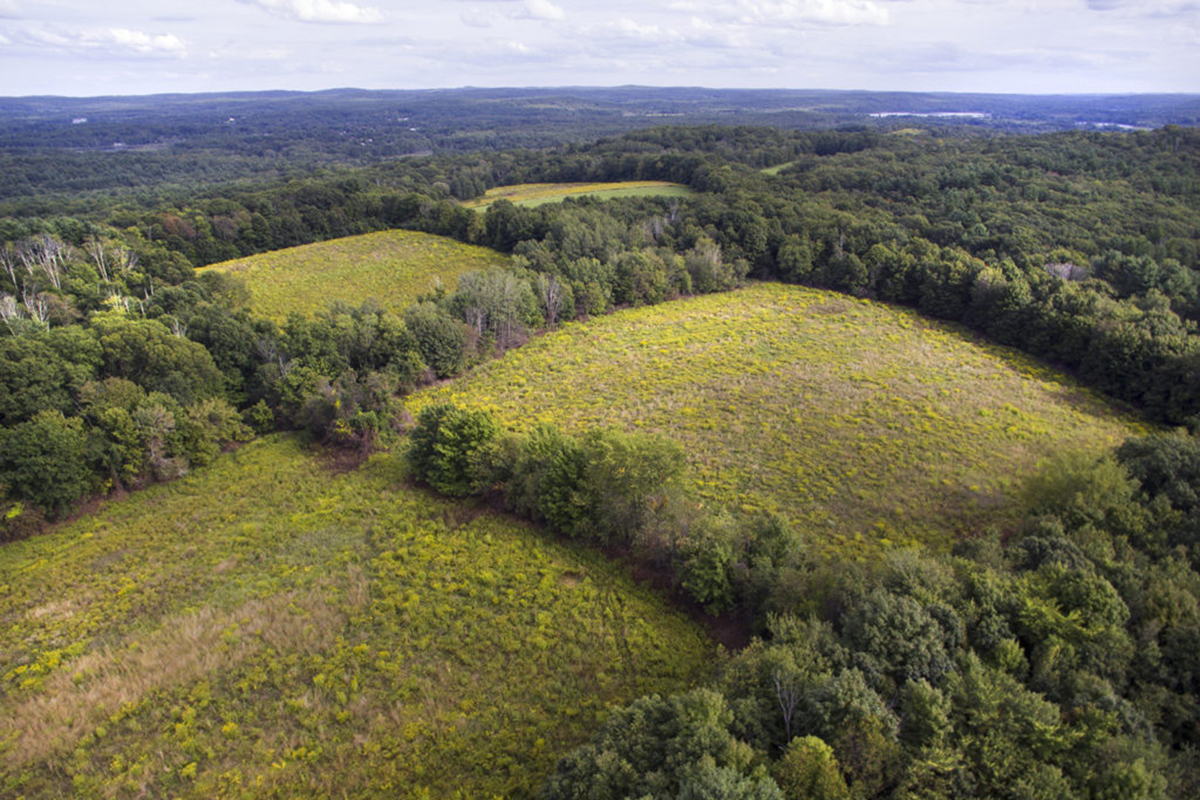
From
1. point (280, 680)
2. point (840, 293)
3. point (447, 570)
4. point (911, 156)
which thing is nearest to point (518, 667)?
point (447, 570)

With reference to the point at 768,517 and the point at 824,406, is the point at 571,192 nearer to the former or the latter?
the point at 824,406

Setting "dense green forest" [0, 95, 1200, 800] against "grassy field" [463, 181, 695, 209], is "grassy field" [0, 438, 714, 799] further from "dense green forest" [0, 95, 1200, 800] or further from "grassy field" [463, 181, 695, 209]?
"grassy field" [463, 181, 695, 209]

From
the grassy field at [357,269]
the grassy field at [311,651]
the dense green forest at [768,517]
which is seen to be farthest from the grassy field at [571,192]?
the grassy field at [311,651]

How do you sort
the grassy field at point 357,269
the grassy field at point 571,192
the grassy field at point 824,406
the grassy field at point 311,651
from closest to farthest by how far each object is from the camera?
the grassy field at point 311,651 < the grassy field at point 824,406 < the grassy field at point 357,269 < the grassy field at point 571,192

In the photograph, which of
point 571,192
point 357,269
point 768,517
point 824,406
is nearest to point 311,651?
point 768,517

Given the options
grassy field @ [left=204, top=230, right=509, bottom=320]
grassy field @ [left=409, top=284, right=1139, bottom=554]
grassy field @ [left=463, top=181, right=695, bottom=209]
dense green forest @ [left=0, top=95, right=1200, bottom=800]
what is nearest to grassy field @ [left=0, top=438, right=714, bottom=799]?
dense green forest @ [left=0, top=95, right=1200, bottom=800]

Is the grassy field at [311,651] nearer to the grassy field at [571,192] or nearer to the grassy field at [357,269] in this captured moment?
the grassy field at [357,269]

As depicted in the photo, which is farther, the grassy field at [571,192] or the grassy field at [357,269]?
the grassy field at [571,192]
